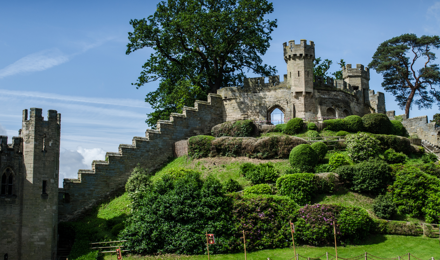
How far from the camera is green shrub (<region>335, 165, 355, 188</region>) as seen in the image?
32688mm

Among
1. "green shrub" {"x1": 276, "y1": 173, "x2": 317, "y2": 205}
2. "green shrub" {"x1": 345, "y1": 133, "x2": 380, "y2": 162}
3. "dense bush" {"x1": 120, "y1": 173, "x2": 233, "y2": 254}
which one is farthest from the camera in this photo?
"green shrub" {"x1": 345, "y1": 133, "x2": 380, "y2": 162}

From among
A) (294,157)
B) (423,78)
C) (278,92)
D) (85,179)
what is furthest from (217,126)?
(423,78)

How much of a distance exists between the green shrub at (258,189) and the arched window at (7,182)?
14.7 meters

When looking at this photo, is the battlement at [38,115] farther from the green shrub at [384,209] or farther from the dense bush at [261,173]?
the green shrub at [384,209]

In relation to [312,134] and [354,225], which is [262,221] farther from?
[312,134]

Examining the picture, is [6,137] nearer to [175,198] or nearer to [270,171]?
[175,198]

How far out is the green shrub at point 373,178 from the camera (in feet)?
104

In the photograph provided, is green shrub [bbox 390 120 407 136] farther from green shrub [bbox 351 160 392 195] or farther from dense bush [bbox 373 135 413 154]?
green shrub [bbox 351 160 392 195]

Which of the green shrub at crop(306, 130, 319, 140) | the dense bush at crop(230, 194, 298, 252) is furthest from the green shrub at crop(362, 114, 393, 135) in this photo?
the dense bush at crop(230, 194, 298, 252)

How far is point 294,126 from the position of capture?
4169 centimetres

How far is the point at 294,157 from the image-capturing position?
34906mm

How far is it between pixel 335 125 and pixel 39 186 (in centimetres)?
2558

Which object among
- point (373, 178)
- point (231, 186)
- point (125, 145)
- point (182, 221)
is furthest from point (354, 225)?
point (125, 145)

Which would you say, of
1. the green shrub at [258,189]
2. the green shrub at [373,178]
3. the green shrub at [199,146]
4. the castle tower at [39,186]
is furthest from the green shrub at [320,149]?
the castle tower at [39,186]
